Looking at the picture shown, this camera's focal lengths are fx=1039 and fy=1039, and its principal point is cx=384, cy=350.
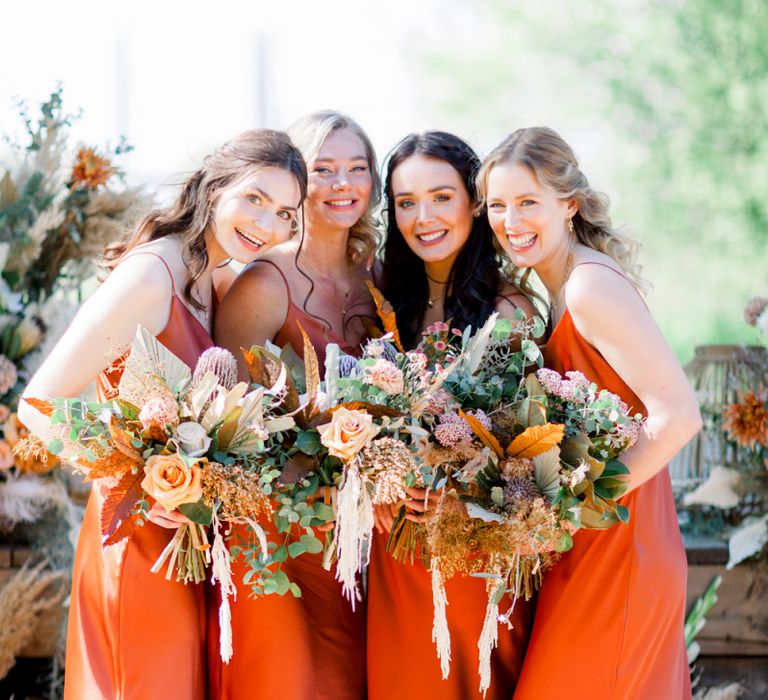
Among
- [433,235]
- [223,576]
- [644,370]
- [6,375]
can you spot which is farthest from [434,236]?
[6,375]

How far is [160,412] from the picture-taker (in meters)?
2.59

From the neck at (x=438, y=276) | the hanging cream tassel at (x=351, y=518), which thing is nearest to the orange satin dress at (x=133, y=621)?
the hanging cream tassel at (x=351, y=518)

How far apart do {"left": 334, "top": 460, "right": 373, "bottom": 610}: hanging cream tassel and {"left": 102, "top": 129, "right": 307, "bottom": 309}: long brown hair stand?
0.87 metres

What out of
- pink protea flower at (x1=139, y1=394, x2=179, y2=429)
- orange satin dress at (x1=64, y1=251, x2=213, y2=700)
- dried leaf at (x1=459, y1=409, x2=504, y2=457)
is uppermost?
pink protea flower at (x1=139, y1=394, x2=179, y2=429)

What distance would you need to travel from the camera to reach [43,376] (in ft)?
9.55

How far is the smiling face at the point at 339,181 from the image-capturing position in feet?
12.3

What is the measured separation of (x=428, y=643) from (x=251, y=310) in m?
1.24

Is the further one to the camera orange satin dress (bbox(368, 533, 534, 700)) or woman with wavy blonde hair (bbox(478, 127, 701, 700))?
orange satin dress (bbox(368, 533, 534, 700))

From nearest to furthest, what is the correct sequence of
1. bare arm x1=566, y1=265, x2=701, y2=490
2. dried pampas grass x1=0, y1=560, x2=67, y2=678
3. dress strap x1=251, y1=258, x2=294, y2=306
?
bare arm x1=566, y1=265, x2=701, y2=490
dress strap x1=251, y1=258, x2=294, y2=306
dried pampas grass x1=0, y1=560, x2=67, y2=678

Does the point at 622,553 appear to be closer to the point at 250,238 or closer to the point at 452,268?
the point at 452,268

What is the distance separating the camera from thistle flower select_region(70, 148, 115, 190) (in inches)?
178

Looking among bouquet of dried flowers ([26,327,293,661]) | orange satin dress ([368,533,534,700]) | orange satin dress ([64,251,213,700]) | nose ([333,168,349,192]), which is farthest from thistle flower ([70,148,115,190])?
orange satin dress ([368,533,534,700])

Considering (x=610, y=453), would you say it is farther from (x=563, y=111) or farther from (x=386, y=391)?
(x=563, y=111)

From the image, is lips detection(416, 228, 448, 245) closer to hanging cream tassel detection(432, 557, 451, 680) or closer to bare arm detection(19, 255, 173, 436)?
bare arm detection(19, 255, 173, 436)
